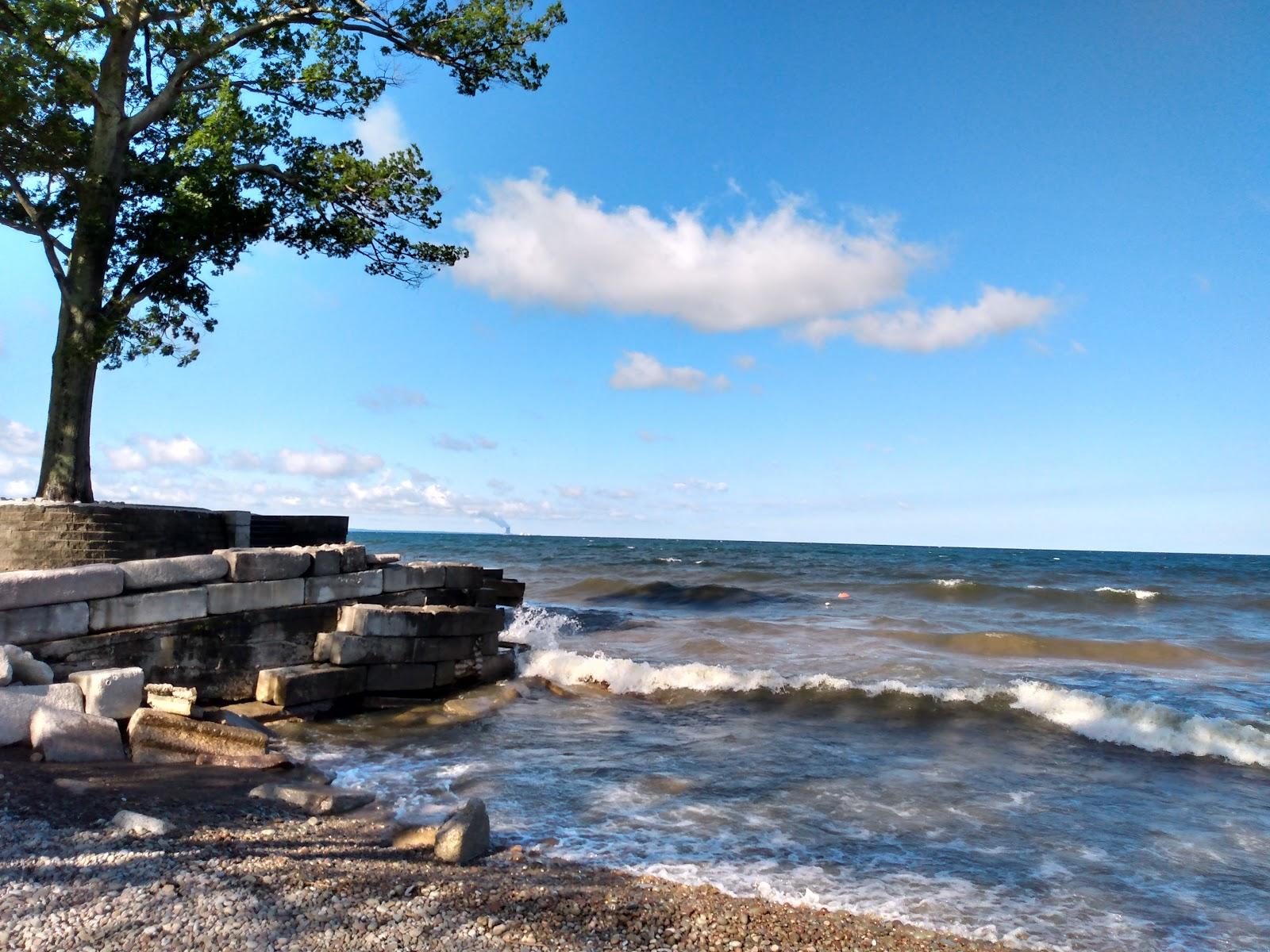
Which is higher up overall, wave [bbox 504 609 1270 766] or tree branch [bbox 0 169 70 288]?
tree branch [bbox 0 169 70 288]

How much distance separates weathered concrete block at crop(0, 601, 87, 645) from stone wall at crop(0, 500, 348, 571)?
1.12m

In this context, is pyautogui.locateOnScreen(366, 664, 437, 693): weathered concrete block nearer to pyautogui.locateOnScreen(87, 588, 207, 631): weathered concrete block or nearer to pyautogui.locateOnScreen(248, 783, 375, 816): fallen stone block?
pyautogui.locateOnScreen(87, 588, 207, 631): weathered concrete block

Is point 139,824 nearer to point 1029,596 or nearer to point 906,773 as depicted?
point 906,773

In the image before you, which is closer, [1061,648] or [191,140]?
[191,140]

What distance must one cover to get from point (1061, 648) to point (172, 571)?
53.5 ft

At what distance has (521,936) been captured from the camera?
3.86 metres

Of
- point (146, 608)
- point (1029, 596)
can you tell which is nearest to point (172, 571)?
point (146, 608)

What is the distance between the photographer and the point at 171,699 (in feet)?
23.2

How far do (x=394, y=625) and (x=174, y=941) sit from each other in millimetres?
6902

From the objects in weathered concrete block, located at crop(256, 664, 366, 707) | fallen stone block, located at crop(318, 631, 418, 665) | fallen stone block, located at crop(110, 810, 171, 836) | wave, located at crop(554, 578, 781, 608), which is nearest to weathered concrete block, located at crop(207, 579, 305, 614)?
fallen stone block, located at crop(318, 631, 418, 665)

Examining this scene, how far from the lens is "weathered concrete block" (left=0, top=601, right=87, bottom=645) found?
23.1 feet

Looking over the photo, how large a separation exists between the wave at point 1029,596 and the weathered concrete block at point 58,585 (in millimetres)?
24932

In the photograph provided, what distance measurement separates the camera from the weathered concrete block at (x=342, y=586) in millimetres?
9758

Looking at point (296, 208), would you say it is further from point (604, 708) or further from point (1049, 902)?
point (1049, 902)
